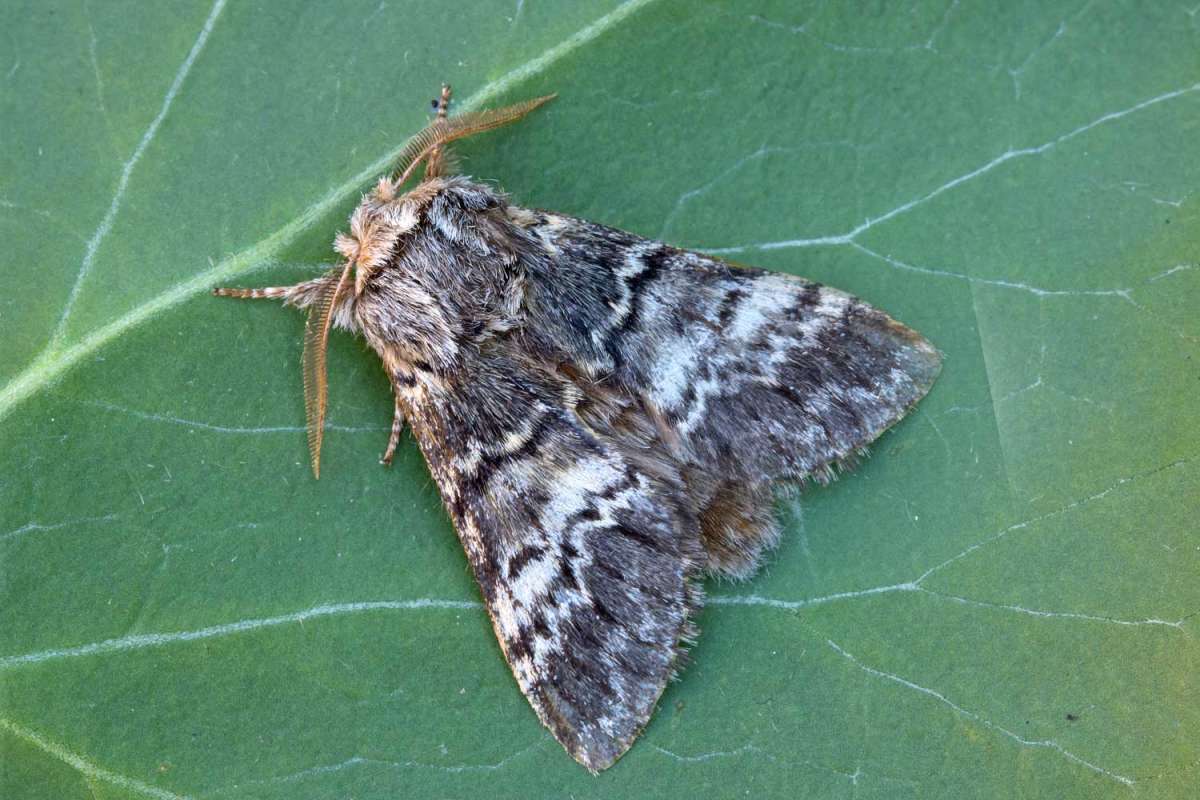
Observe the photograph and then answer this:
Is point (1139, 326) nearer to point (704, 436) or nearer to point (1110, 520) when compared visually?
point (1110, 520)

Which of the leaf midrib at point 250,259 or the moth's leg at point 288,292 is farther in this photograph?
the moth's leg at point 288,292

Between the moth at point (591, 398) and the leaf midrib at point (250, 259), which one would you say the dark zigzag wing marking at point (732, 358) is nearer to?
the moth at point (591, 398)

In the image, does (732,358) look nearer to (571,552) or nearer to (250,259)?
(571,552)

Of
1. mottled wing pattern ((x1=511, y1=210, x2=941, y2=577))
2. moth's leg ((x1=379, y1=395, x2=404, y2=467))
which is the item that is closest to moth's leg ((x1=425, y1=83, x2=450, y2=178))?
mottled wing pattern ((x1=511, y1=210, x2=941, y2=577))

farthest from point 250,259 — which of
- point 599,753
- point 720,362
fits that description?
point 599,753

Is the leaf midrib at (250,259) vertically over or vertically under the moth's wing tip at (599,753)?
over

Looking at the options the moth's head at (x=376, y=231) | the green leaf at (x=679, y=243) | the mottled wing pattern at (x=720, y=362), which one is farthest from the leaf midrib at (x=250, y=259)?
the mottled wing pattern at (x=720, y=362)

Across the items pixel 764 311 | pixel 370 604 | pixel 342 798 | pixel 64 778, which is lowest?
pixel 342 798

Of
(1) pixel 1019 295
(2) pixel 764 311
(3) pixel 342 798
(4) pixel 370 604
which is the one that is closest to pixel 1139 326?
(1) pixel 1019 295
